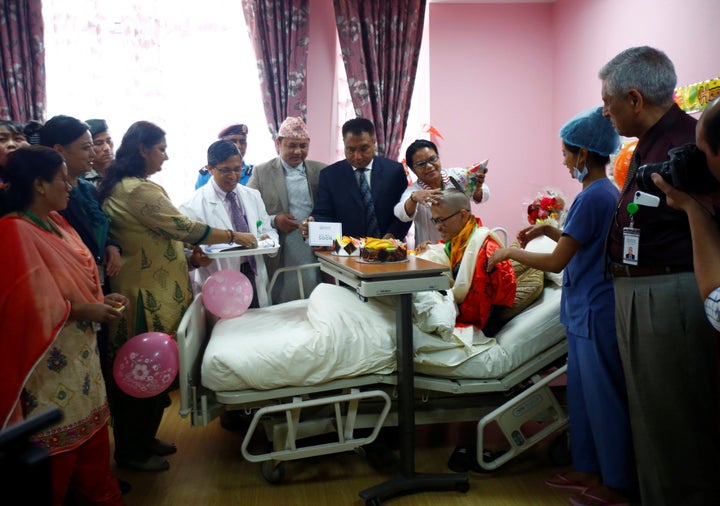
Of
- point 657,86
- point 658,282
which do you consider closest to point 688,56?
point 657,86

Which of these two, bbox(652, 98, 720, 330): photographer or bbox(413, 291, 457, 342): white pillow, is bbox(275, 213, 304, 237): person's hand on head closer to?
bbox(413, 291, 457, 342): white pillow

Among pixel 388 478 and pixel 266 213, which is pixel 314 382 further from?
pixel 266 213

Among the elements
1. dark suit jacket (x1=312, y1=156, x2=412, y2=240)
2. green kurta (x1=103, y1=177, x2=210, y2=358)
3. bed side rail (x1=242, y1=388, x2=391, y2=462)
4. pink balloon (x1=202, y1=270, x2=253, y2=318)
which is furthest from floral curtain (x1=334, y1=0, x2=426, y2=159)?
bed side rail (x1=242, y1=388, x2=391, y2=462)

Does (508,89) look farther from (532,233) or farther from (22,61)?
(22,61)

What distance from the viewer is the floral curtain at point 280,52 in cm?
461

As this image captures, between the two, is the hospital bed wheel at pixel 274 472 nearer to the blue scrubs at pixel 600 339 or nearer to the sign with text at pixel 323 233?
the sign with text at pixel 323 233

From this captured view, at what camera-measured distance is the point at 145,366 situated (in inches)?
91.7

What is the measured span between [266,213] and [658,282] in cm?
225

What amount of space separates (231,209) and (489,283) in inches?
59.2

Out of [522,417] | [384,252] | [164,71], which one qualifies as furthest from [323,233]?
[164,71]

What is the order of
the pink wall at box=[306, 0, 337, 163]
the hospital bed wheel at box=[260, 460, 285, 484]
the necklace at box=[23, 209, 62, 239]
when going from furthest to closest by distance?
the pink wall at box=[306, 0, 337, 163] → the hospital bed wheel at box=[260, 460, 285, 484] → the necklace at box=[23, 209, 62, 239]

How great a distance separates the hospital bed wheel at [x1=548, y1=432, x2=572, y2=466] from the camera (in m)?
2.70

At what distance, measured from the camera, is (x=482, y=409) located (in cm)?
266

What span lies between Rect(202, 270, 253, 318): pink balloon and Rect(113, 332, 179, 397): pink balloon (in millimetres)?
442
